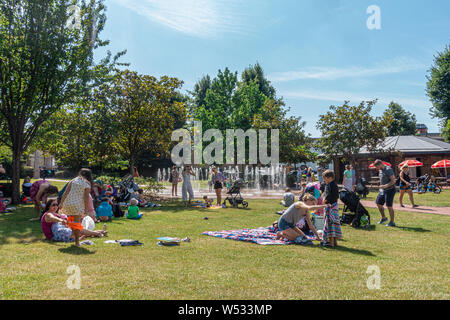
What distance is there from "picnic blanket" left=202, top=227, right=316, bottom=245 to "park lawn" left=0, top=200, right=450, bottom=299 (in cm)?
38

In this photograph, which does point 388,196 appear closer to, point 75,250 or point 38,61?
point 75,250

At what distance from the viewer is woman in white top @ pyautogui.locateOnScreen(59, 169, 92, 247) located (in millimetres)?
7520

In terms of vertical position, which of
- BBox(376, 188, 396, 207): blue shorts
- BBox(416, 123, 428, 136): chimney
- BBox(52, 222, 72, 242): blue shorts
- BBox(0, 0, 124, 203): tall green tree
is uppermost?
BBox(416, 123, 428, 136): chimney

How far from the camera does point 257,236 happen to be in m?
8.93

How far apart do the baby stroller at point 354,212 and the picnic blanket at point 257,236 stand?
7.96ft

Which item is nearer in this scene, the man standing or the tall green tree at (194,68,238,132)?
the man standing

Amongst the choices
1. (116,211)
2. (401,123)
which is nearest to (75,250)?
(116,211)

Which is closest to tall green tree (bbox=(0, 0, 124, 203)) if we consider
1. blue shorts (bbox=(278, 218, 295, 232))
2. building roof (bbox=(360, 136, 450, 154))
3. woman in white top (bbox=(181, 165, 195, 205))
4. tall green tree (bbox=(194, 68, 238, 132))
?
woman in white top (bbox=(181, 165, 195, 205))

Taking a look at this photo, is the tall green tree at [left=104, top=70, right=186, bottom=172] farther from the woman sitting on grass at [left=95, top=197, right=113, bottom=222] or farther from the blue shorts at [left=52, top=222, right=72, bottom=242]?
the blue shorts at [left=52, top=222, right=72, bottom=242]

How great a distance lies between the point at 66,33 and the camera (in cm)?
1772

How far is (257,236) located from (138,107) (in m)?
14.1
